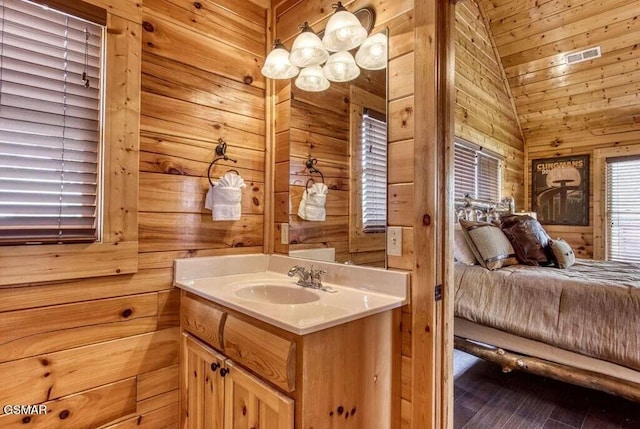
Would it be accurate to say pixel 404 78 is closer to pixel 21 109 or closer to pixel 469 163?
pixel 21 109

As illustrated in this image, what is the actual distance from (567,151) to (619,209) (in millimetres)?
955

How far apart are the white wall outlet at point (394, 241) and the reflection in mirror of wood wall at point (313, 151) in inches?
10.9

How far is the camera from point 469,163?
376 centimetres

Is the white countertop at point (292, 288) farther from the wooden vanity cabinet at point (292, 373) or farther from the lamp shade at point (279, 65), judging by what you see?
the lamp shade at point (279, 65)

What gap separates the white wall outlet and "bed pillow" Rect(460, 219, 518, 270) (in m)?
1.37

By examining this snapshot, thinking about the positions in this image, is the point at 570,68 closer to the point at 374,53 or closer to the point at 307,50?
the point at 374,53

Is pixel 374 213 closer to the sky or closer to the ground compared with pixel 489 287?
closer to the sky

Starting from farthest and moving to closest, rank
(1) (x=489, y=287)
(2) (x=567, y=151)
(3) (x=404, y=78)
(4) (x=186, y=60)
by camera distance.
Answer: (2) (x=567, y=151) → (1) (x=489, y=287) → (4) (x=186, y=60) → (3) (x=404, y=78)

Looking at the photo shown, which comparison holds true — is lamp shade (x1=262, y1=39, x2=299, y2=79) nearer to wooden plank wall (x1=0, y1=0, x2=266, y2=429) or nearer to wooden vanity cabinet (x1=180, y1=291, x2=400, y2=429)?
wooden plank wall (x1=0, y1=0, x2=266, y2=429)

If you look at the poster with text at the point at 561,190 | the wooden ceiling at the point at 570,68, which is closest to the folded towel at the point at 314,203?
the wooden ceiling at the point at 570,68

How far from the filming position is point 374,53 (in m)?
1.47

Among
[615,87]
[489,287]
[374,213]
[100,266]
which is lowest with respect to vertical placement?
[489,287]

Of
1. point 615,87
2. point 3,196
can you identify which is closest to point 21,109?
point 3,196

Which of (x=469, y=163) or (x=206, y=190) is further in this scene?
(x=469, y=163)
